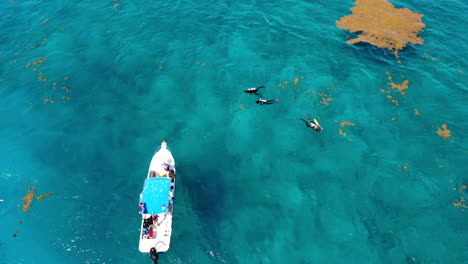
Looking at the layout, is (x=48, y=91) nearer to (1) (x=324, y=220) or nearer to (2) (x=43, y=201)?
(2) (x=43, y=201)

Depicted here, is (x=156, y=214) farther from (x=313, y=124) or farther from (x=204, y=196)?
(x=313, y=124)

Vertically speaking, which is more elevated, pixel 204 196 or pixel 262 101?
Result: pixel 262 101

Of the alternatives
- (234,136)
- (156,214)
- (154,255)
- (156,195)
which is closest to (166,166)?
(156,195)

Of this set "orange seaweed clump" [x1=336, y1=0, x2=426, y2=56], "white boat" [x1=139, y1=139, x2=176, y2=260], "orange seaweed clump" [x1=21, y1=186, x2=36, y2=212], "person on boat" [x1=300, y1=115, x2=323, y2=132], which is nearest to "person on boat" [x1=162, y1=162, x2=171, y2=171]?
"white boat" [x1=139, y1=139, x2=176, y2=260]

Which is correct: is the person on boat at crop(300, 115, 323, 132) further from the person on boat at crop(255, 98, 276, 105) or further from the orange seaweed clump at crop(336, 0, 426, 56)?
the orange seaweed clump at crop(336, 0, 426, 56)

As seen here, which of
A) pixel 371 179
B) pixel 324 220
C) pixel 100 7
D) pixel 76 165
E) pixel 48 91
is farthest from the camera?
pixel 100 7

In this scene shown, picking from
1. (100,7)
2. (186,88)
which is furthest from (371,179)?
(100,7)
